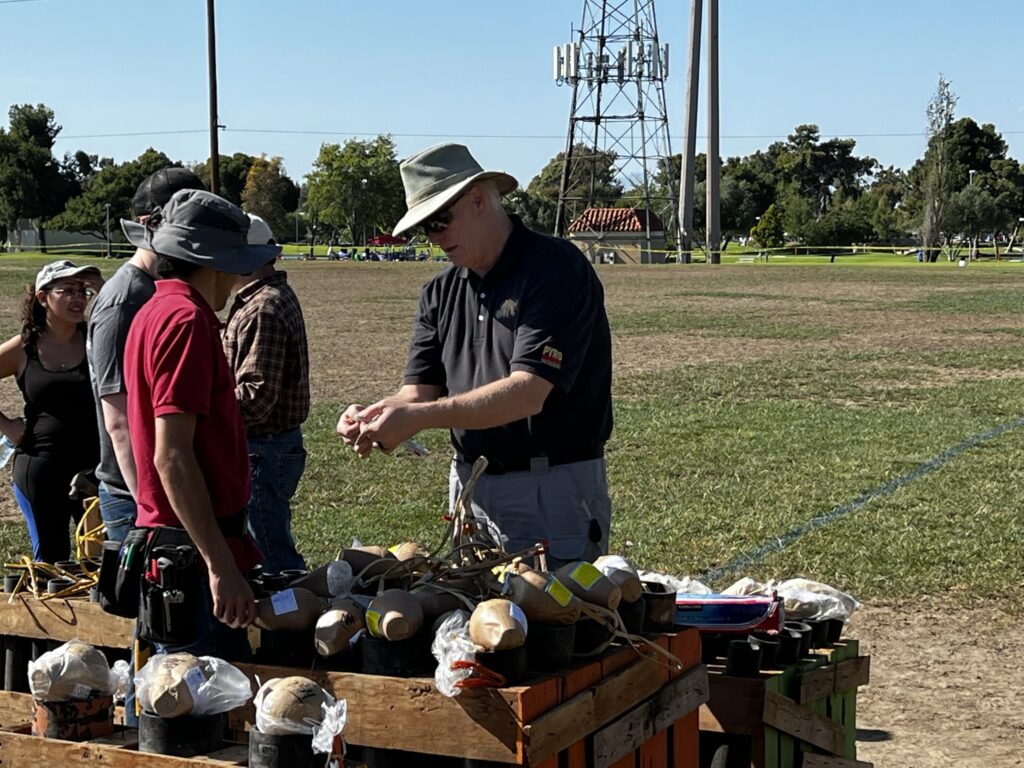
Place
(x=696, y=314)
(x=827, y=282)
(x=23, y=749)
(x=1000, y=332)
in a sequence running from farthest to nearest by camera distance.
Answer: (x=827, y=282) → (x=696, y=314) → (x=1000, y=332) → (x=23, y=749)

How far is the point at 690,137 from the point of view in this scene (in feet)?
239

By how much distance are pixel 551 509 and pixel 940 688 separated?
2602 millimetres

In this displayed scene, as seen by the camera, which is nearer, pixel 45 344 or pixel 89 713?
pixel 89 713

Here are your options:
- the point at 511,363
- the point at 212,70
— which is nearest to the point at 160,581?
the point at 511,363

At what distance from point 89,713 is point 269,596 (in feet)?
1.73

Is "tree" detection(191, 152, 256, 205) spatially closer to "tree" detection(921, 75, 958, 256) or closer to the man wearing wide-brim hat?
"tree" detection(921, 75, 958, 256)

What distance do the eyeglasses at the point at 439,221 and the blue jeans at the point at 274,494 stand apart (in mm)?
1723

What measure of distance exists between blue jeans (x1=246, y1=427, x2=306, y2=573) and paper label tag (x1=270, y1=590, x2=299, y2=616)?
2190mm

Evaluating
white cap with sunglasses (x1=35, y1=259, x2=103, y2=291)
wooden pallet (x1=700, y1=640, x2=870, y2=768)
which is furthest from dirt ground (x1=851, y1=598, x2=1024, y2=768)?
white cap with sunglasses (x1=35, y1=259, x2=103, y2=291)

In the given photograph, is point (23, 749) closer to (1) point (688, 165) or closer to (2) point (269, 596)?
(2) point (269, 596)

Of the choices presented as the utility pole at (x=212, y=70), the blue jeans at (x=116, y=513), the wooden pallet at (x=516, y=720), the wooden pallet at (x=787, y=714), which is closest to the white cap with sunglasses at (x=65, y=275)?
the blue jeans at (x=116, y=513)

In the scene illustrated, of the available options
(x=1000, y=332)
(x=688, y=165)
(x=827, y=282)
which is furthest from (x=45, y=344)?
(x=688, y=165)

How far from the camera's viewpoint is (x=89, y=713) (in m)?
3.50

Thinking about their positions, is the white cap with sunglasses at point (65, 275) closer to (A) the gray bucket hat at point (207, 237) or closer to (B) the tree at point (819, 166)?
(A) the gray bucket hat at point (207, 237)
